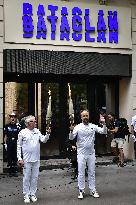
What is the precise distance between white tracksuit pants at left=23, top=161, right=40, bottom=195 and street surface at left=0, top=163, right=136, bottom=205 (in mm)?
304

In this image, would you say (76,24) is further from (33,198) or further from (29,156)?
(33,198)

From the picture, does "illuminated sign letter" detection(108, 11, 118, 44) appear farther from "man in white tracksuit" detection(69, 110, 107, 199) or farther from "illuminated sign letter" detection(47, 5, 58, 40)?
"man in white tracksuit" detection(69, 110, 107, 199)

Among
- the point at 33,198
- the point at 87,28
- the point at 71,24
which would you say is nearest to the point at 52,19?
the point at 71,24

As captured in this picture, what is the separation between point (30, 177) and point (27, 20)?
6327 millimetres

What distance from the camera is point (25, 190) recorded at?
8.48 metres

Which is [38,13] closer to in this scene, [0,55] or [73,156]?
[0,55]

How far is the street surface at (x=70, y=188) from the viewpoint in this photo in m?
8.50

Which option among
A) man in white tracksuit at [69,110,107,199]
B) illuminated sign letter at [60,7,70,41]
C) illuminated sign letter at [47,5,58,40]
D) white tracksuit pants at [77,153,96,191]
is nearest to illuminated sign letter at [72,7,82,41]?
illuminated sign letter at [60,7,70,41]

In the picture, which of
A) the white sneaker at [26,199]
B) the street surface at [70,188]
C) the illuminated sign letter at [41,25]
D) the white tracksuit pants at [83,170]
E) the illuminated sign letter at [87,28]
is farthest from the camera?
the illuminated sign letter at [87,28]

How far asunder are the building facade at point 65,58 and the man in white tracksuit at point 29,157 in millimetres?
3980

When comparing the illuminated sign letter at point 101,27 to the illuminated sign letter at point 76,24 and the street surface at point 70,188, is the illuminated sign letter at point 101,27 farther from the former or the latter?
the street surface at point 70,188

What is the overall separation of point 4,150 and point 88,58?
4.47 meters

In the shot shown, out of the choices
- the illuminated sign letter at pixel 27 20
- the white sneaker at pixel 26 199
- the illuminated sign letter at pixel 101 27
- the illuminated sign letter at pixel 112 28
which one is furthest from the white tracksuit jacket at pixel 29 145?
the illuminated sign letter at pixel 112 28

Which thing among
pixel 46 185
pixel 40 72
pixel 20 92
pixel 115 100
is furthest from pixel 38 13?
pixel 46 185
